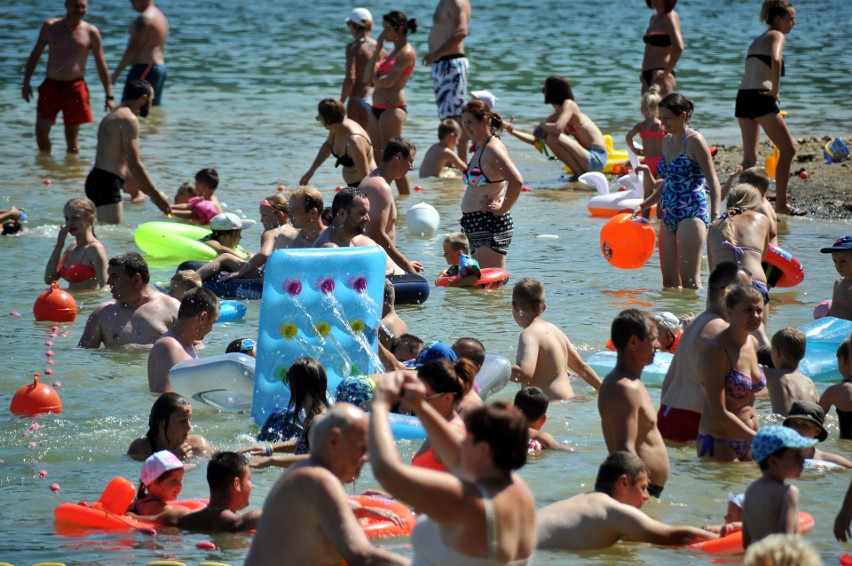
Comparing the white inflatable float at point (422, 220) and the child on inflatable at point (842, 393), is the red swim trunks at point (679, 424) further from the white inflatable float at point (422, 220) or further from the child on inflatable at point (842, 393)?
the white inflatable float at point (422, 220)

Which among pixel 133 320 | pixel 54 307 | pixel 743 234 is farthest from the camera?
pixel 54 307

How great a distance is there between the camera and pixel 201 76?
26.2m

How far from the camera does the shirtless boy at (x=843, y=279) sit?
8336mm

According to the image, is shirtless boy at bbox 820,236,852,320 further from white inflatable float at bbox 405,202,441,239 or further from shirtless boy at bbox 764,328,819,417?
white inflatable float at bbox 405,202,441,239

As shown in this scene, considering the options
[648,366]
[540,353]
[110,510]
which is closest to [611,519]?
[110,510]

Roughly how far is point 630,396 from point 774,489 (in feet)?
3.23

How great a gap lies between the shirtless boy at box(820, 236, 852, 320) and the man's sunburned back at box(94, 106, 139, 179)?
6.63 m

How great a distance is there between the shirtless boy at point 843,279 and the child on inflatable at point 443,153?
578cm

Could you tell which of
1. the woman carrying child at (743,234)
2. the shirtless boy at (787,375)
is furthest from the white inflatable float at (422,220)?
the shirtless boy at (787,375)

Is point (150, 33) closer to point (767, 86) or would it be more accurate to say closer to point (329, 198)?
point (329, 198)

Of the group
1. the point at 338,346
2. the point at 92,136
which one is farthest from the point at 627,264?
the point at 92,136

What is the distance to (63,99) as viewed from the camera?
16.5 metres

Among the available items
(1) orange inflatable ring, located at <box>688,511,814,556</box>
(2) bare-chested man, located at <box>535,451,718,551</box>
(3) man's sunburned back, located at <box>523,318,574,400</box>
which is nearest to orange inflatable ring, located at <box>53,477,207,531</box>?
(2) bare-chested man, located at <box>535,451,718,551</box>

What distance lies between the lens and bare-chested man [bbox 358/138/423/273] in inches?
396
